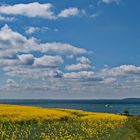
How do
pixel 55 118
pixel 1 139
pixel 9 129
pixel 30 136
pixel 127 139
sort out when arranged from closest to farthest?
1. pixel 127 139
2. pixel 1 139
3. pixel 30 136
4. pixel 9 129
5. pixel 55 118

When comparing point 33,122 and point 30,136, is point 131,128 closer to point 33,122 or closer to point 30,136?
point 30,136

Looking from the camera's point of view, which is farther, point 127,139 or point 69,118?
point 69,118

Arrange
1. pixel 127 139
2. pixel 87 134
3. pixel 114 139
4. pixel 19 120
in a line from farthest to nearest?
pixel 19 120
pixel 87 134
pixel 114 139
pixel 127 139

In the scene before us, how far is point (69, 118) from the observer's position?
148 ft

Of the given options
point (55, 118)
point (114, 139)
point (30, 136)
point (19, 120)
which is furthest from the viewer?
point (55, 118)

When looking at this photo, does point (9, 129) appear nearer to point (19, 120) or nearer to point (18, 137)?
point (18, 137)

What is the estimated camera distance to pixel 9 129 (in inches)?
1224

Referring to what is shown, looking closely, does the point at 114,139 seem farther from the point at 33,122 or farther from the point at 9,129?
the point at 33,122

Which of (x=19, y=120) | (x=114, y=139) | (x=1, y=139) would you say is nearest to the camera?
(x=114, y=139)

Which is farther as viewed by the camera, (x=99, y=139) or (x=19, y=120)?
(x=19, y=120)

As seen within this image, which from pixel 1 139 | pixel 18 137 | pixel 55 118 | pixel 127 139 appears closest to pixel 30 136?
pixel 18 137

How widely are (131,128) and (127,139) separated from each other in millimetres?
2720

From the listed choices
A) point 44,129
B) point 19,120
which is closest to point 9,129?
point 44,129

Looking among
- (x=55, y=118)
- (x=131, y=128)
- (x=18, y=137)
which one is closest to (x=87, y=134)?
(x=18, y=137)
